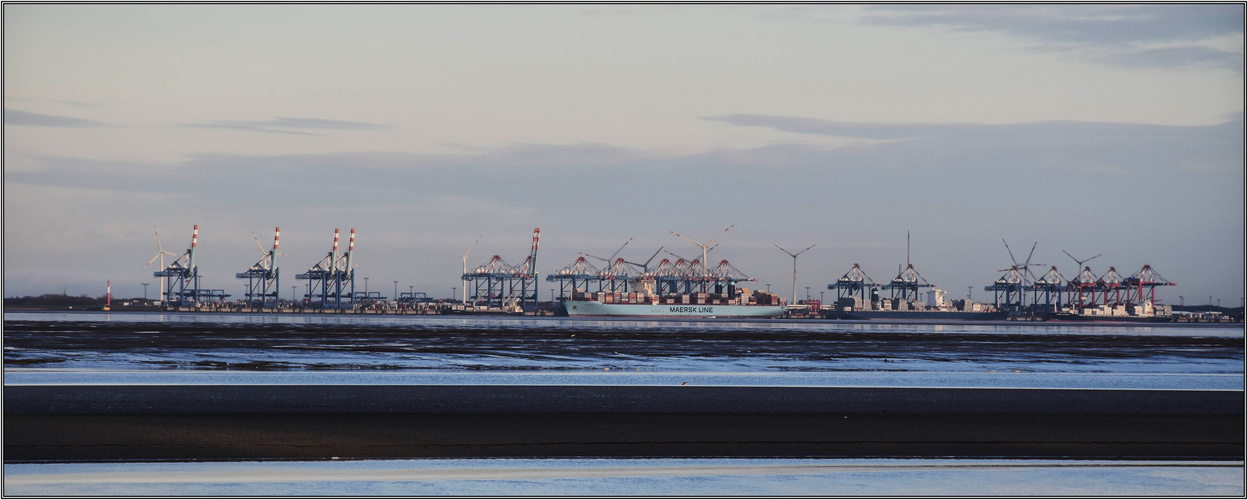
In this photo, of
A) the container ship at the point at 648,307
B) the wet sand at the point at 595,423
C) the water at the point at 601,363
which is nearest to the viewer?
the wet sand at the point at 595,423

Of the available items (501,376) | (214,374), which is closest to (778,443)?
(501,376)

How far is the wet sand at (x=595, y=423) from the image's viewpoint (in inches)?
491

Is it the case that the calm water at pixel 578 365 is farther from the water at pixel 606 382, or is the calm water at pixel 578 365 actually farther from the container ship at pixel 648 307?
the container ship at pixel 648 307

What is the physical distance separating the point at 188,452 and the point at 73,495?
7.98 ft

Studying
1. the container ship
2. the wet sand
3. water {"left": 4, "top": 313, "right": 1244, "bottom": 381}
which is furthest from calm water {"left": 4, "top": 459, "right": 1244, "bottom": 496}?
the container ship

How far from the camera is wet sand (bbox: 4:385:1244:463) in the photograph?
40.9 feet

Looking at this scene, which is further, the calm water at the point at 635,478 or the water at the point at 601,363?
the water at the point at 601,363

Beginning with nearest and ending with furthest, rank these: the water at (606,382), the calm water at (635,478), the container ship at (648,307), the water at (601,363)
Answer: the calm water at (635,478), the water at (606,382), the water at (601,363), the container ship at (648,307)

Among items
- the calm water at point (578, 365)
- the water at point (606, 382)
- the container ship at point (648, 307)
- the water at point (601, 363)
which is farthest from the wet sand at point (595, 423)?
the container ship at point (648, 307)

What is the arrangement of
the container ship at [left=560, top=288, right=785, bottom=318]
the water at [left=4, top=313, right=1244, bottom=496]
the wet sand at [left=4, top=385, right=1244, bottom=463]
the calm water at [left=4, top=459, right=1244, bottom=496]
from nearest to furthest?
the calm water at [left=4, top=459, right=1244, bottom=496]
the water at [left=4, top=313, right=1244, bottom=496]
the wet sand at [left=4, top=385, right=1244, bottom=463]
the container ship at [left=560, top=288, right=785, bottom=318]

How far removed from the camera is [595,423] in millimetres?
14758

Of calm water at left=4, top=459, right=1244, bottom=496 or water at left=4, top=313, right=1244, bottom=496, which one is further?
water at left=4, top=313, right=1244, bottom=496

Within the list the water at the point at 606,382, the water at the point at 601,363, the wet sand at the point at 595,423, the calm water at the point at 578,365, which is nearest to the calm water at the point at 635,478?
the water at the point at 606,382

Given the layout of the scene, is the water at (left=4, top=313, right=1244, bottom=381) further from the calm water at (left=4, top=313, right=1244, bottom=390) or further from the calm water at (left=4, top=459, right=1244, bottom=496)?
the calm water at (left=4, top=459, right=1244, bottom=496)
